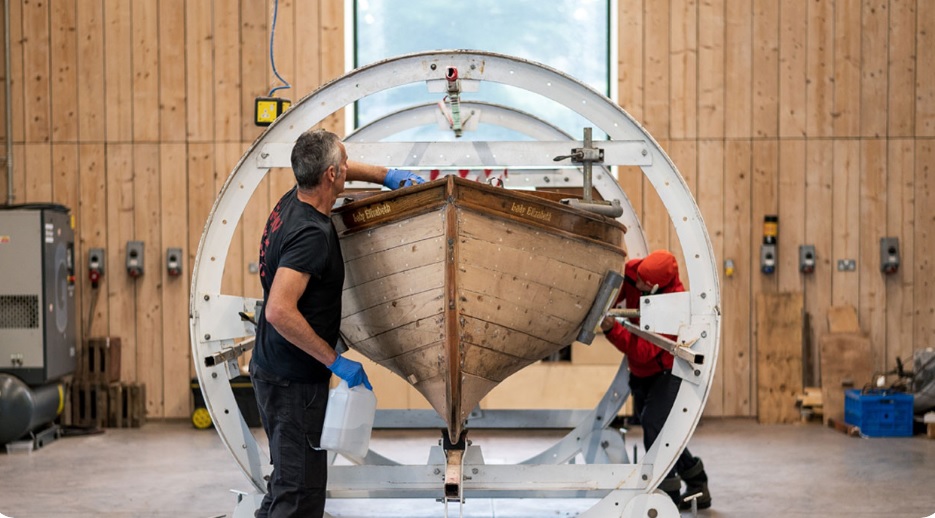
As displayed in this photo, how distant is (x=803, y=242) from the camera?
28.8ft

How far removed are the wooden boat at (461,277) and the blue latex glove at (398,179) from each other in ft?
0.91

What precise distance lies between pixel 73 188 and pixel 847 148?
264 inches

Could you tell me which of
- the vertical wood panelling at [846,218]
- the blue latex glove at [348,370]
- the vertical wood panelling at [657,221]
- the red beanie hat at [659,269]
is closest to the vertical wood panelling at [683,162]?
the vertical wood panelling at [657,221]

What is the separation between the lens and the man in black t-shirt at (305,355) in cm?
388

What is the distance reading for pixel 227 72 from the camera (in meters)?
8.78

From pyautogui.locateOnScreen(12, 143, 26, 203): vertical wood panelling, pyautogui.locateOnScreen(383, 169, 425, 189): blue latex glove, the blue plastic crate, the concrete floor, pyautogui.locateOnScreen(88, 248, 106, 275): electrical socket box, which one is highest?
pyautogui.locateOnScreen(12, 143, 26, 203): vertical wood panelling

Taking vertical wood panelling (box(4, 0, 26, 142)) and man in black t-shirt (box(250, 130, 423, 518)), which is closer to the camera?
man in black t-shirt (box(250, 130, 423, 518))

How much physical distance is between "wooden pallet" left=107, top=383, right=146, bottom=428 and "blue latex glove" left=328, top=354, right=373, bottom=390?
17.4ft

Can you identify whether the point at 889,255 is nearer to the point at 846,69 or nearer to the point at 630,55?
the point at 846,69

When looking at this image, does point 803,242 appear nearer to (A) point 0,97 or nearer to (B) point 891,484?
(B) point 891,484

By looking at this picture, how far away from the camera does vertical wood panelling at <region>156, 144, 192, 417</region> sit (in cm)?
880

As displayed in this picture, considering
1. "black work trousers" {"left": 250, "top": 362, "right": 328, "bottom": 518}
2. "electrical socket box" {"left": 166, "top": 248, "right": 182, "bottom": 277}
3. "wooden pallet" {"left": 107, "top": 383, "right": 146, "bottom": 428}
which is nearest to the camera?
"black work trousers" {"left": 250, "top": 362, "right": 328, "bottom": 518}

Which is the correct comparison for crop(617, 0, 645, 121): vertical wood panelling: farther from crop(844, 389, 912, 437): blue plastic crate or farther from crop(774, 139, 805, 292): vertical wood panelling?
crop(844, 389, 912, 437): blue plastic crate

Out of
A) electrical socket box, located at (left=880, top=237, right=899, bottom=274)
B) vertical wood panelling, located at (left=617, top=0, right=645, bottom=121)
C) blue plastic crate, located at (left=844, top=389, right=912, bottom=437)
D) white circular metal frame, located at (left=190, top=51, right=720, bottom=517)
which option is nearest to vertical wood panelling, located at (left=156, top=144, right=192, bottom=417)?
vertical wood panelling, located at (left=617, top=0, right=645, bottom=121)
